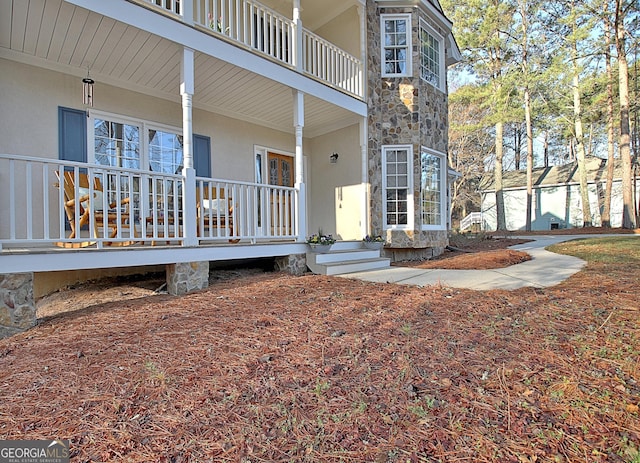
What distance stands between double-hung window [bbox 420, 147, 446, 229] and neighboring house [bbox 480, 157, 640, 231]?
14144mm

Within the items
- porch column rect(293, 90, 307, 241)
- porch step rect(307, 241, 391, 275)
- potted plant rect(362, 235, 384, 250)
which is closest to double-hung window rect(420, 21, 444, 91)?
porch column rect(293, 90, 307, 241)

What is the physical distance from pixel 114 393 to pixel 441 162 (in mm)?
8168

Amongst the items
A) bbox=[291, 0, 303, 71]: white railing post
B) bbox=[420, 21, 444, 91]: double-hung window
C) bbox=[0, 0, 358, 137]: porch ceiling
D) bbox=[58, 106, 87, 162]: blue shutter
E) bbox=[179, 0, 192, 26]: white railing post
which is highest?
bbox=[420, 21, 444, 91]: double-hung window

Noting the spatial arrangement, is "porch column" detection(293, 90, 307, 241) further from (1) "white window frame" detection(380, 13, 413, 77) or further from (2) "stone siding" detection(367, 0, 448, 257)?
(1) "white window frame" detection(380, 13, 413, 77)

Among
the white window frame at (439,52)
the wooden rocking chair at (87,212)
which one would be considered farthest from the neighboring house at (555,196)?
the wooden rocking chair at (87,212)

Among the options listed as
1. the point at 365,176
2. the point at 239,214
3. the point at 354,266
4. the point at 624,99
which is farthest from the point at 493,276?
the point at 624,99

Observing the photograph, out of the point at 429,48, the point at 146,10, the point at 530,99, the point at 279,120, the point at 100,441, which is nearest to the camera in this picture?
the point at 100,441

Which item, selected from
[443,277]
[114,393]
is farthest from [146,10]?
[443,277]

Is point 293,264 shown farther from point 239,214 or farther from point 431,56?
point 431,56

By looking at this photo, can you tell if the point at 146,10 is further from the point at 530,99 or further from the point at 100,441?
the point at 530,99

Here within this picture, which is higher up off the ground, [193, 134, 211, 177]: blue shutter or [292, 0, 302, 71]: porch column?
[292, 0, 302, 71]: porch column

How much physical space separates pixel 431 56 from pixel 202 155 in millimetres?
6142

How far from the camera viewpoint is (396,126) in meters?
7.48

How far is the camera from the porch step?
559cm
